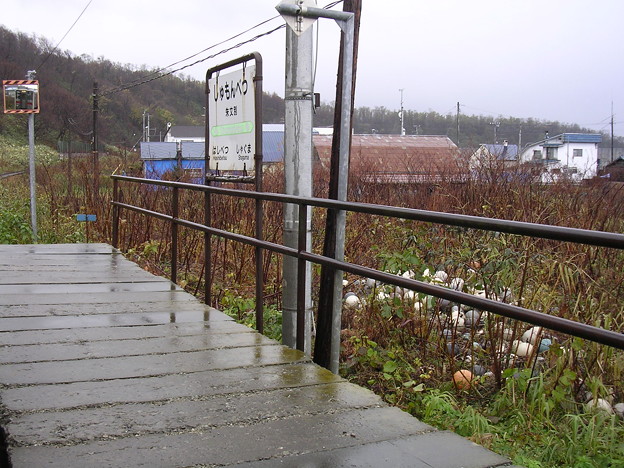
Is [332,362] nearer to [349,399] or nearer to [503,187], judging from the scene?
[349,399]

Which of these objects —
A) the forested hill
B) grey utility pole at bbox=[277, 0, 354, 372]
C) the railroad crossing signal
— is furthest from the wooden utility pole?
the forested hill

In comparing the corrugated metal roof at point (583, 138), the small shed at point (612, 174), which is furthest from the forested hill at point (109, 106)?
the small shed at point (612, 174)

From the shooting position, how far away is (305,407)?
299 centimetres

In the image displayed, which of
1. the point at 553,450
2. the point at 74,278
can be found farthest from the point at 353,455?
the point at 74,278

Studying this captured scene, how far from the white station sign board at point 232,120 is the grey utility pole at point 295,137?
1.19 feet

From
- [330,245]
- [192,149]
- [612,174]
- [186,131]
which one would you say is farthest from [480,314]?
[186,131]

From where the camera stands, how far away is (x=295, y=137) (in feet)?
17.6

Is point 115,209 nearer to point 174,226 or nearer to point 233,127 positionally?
point 174,226

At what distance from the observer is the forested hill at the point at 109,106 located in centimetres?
6631

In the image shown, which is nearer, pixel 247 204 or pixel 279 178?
pixel 247 204

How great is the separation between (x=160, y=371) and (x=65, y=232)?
10429mm

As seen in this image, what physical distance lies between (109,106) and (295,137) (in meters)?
74.5

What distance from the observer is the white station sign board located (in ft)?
18.7

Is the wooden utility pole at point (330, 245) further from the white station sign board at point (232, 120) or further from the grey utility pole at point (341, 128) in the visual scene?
the white station sign board at point (232, 120)
